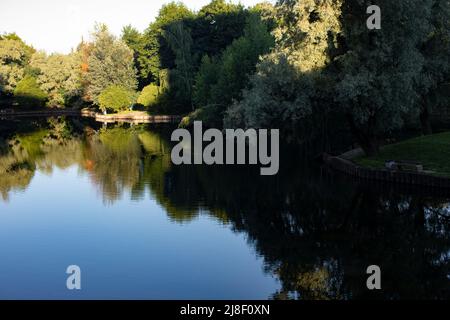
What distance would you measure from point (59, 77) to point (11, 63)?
13866mm

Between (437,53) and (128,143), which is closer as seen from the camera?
A: (437,53)

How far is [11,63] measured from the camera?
126938 millimetres

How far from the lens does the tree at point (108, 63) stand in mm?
109375

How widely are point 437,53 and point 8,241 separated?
36047 mm

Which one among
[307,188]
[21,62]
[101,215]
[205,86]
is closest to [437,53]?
[307,188]

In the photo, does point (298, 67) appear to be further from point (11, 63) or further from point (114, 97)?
point (11, 63)

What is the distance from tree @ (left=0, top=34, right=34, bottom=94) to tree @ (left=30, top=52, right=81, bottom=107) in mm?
3747

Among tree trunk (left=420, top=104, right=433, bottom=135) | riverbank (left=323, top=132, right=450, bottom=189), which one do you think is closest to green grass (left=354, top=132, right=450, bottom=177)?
riverbank (left=323, top=132, right=450, bottom=189)

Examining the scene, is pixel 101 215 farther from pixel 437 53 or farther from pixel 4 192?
pixel 437 53

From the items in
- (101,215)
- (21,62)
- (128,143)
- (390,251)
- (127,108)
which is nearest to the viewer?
(390,251)

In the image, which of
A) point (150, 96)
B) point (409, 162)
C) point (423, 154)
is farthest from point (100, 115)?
point (409, 162)

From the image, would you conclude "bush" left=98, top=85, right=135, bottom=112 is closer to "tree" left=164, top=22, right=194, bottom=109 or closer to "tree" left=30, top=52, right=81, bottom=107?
"tree" left=164, top=22, right=194, bottom=109
